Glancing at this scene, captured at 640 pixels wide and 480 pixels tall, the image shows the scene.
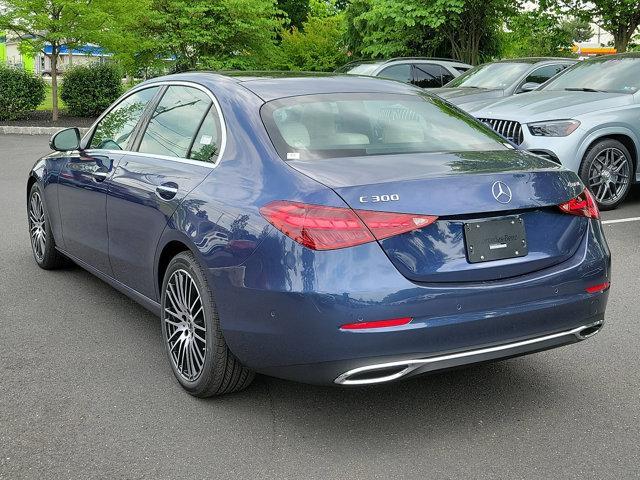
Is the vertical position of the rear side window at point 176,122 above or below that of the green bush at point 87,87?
above

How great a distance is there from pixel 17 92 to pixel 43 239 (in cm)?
1811

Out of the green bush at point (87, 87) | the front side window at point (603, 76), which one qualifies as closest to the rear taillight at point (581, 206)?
the front side window at point (603, 76)

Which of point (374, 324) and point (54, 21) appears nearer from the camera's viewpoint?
point (374, 324)

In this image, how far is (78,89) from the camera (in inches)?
957

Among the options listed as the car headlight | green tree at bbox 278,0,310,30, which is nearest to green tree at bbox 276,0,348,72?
green tree at bbox 278,0,310,30

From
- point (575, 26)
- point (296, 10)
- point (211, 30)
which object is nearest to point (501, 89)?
point (211, 30)

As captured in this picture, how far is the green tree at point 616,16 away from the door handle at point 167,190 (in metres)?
19.3

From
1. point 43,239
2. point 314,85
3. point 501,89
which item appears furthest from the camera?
point 501,89

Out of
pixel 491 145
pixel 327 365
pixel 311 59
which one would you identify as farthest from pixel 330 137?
pixel 311 59

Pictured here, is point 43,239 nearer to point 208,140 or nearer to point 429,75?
point 208,140

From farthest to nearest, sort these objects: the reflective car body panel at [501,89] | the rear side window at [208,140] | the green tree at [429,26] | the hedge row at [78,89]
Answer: the green tree at [429,26] < the hedge row at [78,89] < the reflective car body panel at [501,89] < the rear side window at [208,140]

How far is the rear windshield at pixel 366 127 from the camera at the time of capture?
3.97 meters

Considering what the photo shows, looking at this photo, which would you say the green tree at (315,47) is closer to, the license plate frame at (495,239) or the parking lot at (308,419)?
the parking lot at (308,419)

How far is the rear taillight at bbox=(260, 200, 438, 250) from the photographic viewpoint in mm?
3340
